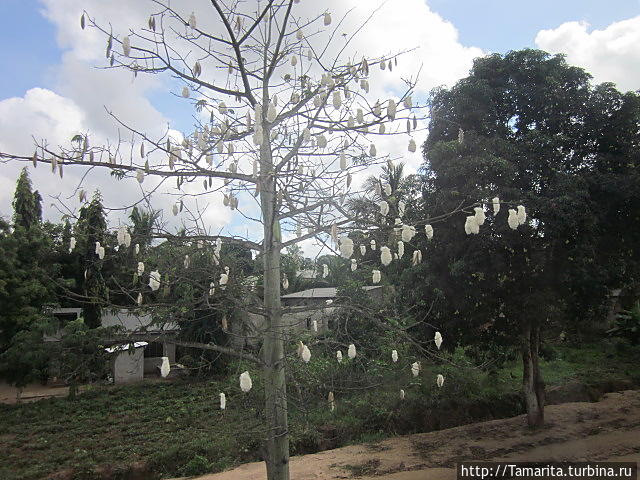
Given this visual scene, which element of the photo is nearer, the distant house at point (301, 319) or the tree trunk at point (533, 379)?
the distant house at point (301, 319)

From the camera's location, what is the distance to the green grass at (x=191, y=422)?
831 cm

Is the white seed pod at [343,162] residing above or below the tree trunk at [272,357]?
above

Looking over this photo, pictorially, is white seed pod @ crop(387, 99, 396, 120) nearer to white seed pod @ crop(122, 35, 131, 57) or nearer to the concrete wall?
white seed pod @ crop(122, 35, 131, 57)

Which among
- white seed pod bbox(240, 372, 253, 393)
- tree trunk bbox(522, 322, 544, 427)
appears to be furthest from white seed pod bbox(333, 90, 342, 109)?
tree trunk bbox(522, 322, 544, 427)

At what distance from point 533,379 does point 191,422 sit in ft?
23.0

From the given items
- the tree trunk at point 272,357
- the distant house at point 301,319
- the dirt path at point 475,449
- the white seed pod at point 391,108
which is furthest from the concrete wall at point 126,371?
the white seed pod at point 391,108

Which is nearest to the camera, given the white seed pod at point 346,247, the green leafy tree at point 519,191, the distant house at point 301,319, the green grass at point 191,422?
the white seed pod at point 346,247

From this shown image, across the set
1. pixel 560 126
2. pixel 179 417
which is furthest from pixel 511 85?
pixel 179 417

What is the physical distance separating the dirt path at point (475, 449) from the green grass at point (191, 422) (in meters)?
0.51

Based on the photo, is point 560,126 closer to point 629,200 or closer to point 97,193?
point 629,200

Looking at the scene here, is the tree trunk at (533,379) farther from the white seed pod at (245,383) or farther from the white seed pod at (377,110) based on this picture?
the white seed pod at (245,383)

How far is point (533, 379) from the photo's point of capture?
8.70m

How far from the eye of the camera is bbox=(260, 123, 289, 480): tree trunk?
11.6ft

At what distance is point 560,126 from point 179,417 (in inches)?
376
